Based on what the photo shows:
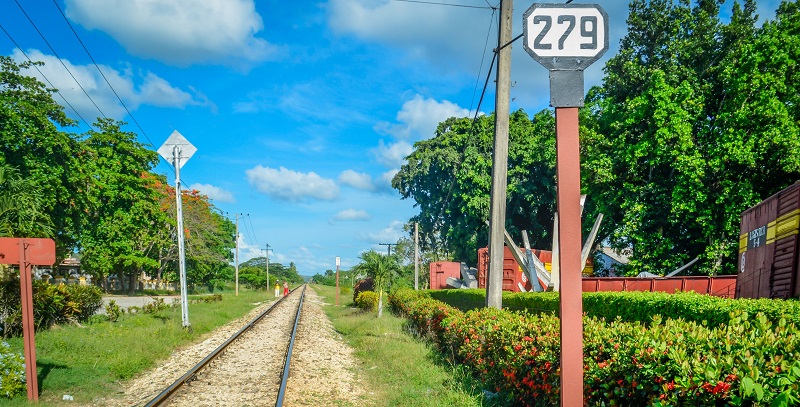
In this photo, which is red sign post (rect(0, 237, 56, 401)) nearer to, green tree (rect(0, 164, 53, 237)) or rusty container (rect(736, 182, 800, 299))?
green tree (rect(0, 164, 53, 237))

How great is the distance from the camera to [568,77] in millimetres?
4391

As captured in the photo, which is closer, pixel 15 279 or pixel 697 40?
Result: pixel 15 279

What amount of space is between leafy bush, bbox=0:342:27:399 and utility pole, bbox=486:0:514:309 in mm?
8843

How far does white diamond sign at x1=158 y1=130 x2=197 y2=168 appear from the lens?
758 inches

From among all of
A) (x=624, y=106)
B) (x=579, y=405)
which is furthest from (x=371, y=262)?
(x=579, y=405)

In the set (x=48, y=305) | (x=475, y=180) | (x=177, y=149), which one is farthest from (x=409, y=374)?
(x=475, y=180)

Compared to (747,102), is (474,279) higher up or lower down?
lower down

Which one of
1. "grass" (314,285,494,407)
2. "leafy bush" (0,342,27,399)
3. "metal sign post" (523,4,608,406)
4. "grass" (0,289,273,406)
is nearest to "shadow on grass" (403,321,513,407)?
"grass" (314,285,494,407)

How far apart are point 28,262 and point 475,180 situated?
27.0 metres

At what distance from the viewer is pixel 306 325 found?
23344 millimetres

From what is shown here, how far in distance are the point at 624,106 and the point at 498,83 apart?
1644 cm

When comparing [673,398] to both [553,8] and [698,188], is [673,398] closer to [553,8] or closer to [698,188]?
[553,8]

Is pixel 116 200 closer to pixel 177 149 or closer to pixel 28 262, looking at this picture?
pixel 177 149

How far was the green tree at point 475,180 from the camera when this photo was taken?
34156 mm
